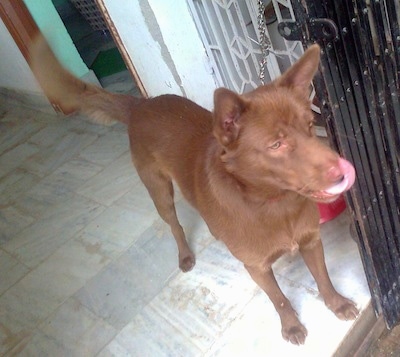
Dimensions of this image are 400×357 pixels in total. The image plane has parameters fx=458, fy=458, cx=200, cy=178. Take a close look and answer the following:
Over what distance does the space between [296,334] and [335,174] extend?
0.95 meters

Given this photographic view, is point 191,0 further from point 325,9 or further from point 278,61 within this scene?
point 325,9

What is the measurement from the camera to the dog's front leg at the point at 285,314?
6.23 feet

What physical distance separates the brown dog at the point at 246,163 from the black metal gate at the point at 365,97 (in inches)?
4.1

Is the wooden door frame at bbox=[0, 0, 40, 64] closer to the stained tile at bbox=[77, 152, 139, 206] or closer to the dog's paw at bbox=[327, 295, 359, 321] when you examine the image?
the stained tile at bbox=[77, 152, 139, 206]

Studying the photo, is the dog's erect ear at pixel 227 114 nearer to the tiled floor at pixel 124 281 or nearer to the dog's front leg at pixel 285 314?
the dog's front leg at pixel 285 314

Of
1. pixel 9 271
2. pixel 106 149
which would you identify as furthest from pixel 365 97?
pixel 106 149

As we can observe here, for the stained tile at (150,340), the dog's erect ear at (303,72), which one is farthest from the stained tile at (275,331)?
the dog's erect ear at (303,72)

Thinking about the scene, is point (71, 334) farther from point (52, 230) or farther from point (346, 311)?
point (346, 311)

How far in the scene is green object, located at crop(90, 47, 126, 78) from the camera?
554 cm

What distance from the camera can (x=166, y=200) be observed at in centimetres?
240

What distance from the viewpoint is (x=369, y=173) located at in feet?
5.21

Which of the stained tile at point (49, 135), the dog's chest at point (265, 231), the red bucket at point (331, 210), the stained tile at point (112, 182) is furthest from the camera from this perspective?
the stained tile at point (49, 135)

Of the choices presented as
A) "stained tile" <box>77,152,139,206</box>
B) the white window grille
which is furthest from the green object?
the white window grille

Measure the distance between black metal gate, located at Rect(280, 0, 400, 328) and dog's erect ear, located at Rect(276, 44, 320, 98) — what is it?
0.18ft
